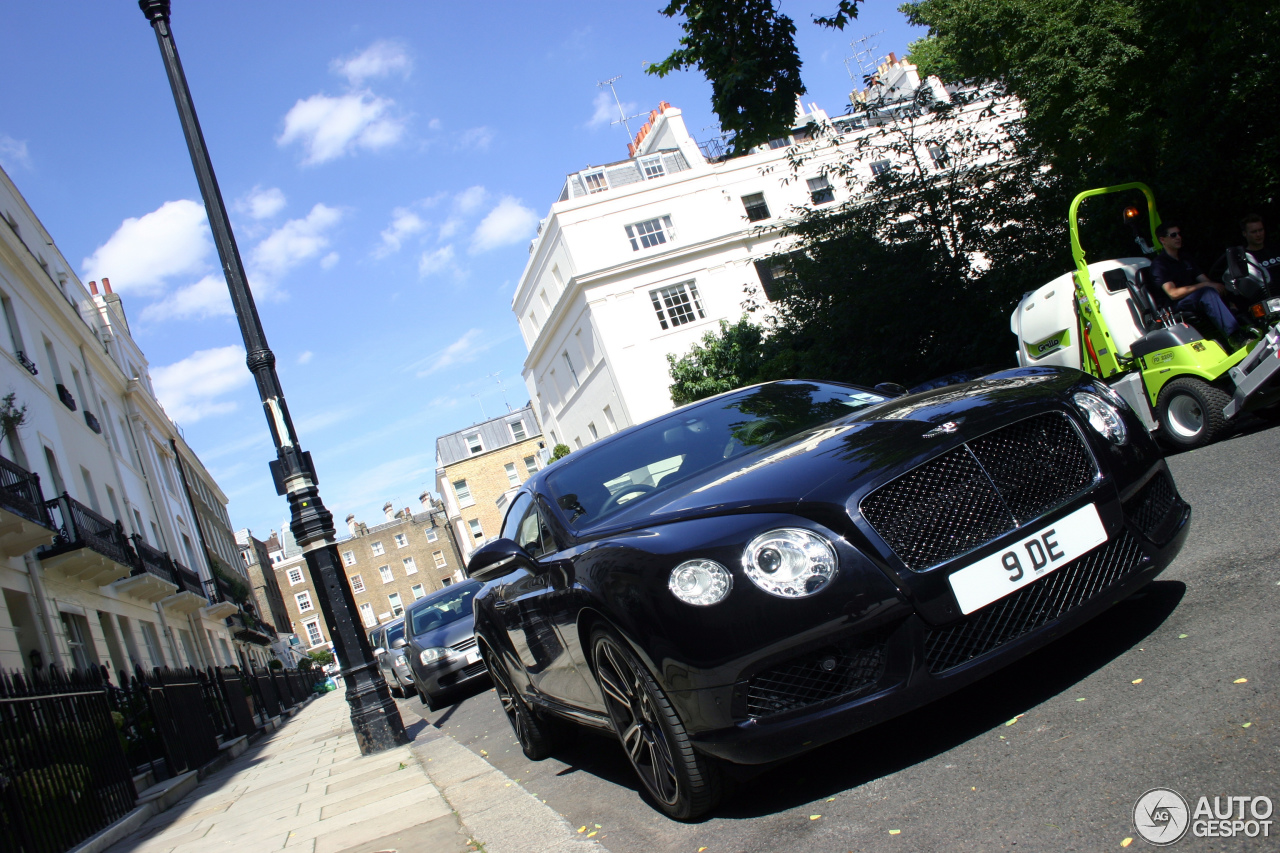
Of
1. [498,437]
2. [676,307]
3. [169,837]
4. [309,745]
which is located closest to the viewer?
[169,837]

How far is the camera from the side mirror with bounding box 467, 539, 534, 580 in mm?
4133

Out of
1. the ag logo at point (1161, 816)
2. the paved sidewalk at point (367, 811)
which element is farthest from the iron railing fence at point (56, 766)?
the ag logo at point (1161, 816)

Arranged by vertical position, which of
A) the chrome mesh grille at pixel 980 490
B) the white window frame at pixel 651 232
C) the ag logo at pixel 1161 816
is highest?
the white window frame at pixel 651 232

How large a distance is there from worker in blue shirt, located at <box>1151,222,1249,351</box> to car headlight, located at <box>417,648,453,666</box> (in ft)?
28.6

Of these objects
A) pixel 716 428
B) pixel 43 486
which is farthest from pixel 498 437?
pixel 716 428

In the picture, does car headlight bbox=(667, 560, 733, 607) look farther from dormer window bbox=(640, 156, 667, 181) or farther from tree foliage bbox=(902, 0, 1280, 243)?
dormer window bbox=(640, 156, 667, 181)

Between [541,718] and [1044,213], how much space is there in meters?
13.8

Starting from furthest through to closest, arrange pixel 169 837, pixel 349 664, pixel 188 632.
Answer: pixel 188 632 < pixel 349 664 < pixel 169 837

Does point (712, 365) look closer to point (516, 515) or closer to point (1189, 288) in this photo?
point (1189, 288)

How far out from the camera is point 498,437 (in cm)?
6644

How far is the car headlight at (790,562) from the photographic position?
2.87 meters

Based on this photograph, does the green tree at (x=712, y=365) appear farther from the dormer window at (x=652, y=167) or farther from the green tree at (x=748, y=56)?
the green tree at (x=748, y=56)

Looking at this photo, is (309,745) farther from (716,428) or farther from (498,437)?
(498,437)

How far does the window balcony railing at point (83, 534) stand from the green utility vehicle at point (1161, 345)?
15.2 meters
